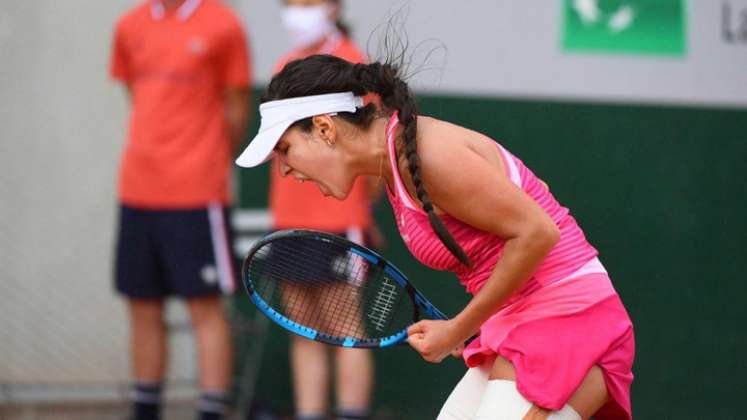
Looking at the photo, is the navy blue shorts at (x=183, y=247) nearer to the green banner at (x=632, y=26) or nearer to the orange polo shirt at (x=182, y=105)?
the orange polo shirt at (x=182, y=105)

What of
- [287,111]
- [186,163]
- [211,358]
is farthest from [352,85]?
[211,358]

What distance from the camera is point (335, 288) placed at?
3.52 metres

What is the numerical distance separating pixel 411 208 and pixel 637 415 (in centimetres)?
253

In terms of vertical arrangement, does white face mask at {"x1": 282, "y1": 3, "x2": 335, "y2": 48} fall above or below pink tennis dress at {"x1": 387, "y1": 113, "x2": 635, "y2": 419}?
above

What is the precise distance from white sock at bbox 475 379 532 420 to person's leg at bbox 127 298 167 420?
8.37ft

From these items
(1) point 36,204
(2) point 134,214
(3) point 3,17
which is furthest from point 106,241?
(3) point 3,17

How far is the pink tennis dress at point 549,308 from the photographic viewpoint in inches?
119

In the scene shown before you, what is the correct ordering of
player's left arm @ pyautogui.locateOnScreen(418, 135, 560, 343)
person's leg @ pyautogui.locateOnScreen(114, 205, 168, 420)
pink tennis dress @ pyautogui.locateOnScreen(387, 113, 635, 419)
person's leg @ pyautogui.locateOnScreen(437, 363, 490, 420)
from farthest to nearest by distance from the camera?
person's leg @ pyautogui.locateOnScreen(114, 205, 168, 420), person's leg @ pyautogui.locateOnScreen(437, 363, 490, 420), pink tennis dress @ pyautogui.locateOnScreen(387, 113, 635, 419), player's left arm @ pyautogui.locateOnScreen(418, 135, 560, 343)

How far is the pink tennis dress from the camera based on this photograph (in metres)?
3.01

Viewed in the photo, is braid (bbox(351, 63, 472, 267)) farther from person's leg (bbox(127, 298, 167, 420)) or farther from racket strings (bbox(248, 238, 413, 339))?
person's leg (bbox(127, 298, 167, 420))

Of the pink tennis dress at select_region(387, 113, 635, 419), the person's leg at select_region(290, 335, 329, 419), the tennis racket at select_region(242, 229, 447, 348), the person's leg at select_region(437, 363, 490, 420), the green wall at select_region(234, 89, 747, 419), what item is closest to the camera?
the pink tennis dress at select_region(387, 113, 635, 419)

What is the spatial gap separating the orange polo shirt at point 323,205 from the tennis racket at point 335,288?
1447mm

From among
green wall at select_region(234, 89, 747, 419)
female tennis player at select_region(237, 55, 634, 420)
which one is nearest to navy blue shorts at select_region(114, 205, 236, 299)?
green wall at select_region(234, 89, 747, 419)

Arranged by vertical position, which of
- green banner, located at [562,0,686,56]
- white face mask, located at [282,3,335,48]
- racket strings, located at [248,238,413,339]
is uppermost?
white face mask, located at [282,3,335,48]
